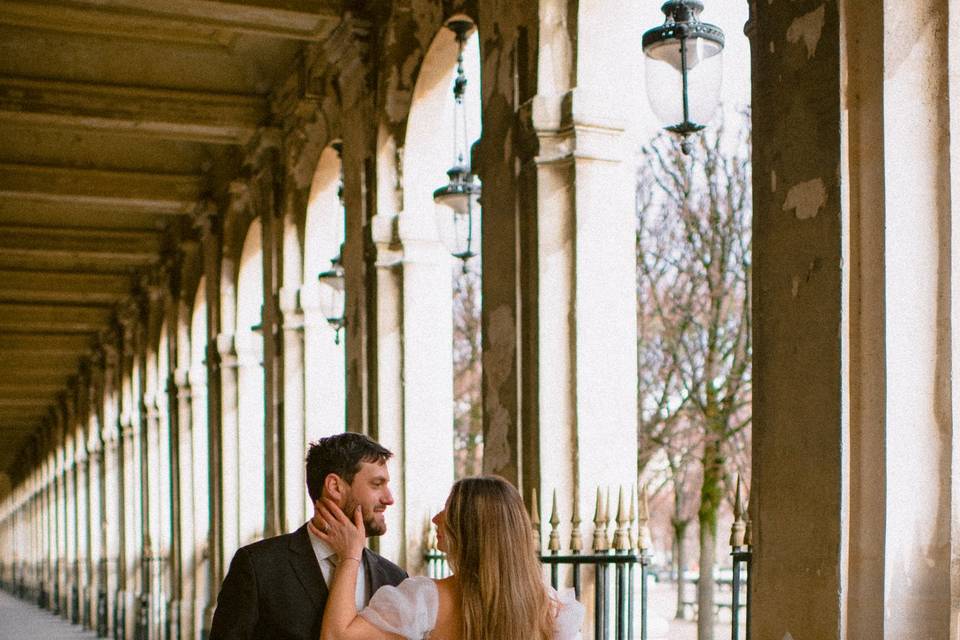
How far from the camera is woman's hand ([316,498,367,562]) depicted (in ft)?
12.7

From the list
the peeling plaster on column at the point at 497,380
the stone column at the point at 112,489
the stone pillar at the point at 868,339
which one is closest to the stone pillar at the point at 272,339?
the peeling plaster on column at the point at 497,380

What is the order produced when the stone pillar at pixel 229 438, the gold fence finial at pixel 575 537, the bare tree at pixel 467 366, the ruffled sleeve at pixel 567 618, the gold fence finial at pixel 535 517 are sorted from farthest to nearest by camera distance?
the bare tree at pixel 467 366 < the stone pillar at pixel 229 438 < the gold fence finial at pixel 535 517 < the gold fence finial at pixel 575 537 < the ruffled sleeve at pixel 567 618


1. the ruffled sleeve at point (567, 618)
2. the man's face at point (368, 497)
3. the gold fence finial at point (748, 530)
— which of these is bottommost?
the ruffled sleeve at point (567, 618)

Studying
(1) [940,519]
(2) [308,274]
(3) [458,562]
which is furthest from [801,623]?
(2) [308,274]

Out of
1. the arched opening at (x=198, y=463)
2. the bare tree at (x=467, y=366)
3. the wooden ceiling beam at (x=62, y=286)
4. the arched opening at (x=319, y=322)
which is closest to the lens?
the arched opening at (x=319, y=322)

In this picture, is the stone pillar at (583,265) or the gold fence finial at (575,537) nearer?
the gold fence finial at (575,537)

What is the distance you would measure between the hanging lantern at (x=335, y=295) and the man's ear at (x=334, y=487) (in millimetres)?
7389

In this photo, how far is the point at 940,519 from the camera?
451 cm

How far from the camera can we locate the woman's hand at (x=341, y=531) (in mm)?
3877

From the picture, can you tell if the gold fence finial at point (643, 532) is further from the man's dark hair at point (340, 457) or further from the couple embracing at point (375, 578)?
the man's dark hair at point (340, 457)

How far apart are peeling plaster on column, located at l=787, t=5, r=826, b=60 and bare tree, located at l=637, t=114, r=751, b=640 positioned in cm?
1151

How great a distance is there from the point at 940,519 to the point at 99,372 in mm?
28092

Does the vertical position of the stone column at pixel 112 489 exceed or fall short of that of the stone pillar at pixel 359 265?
it falls short

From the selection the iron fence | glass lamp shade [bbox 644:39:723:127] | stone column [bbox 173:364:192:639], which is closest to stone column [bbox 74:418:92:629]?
stone column [bbox 173:364:192:639]
